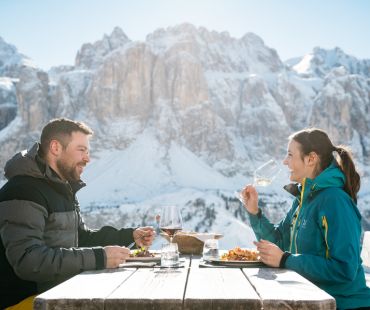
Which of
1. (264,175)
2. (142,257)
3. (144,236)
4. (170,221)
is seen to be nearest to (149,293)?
(170,221)

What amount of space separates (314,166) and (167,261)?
140 centimetres

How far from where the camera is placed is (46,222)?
309cm

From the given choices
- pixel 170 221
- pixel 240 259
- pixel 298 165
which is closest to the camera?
pixel 170 221

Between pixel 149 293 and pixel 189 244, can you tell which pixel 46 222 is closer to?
pixel 189 244

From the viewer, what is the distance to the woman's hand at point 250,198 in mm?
3740

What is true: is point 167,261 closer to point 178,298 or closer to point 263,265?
point 263,265

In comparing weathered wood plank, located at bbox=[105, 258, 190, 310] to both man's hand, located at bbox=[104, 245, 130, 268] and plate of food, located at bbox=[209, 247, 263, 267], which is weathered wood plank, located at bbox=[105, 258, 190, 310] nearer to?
man's hand, located at bbox=[104, 245, 130, 268]

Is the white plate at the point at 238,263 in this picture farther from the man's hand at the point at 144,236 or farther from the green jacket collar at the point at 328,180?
the man's hand at the point at 144,236

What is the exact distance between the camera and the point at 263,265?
9.43ft

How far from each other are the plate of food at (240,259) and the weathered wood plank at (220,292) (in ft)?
1.10

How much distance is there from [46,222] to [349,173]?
204cm

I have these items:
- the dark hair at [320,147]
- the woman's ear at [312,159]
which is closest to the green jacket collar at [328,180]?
the dark hair at [320,147]

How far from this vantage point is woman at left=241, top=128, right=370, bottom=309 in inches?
111

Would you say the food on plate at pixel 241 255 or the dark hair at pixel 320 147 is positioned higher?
the dark hair at pixel 320 147
